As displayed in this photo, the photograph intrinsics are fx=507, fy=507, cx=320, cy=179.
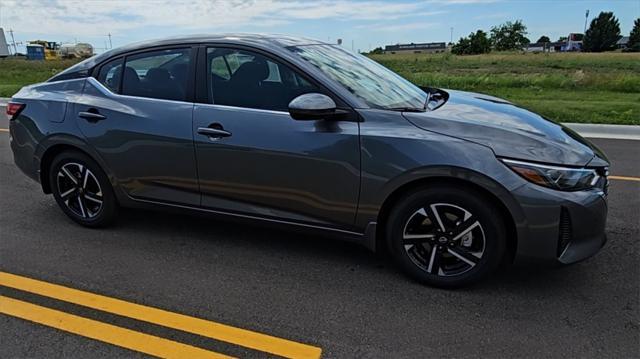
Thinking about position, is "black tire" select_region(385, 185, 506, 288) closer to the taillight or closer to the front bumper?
the front bumper

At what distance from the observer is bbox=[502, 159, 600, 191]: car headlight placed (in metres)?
2.87

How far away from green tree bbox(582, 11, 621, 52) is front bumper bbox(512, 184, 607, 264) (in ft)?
328

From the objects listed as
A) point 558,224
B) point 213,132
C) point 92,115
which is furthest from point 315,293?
point 92,115

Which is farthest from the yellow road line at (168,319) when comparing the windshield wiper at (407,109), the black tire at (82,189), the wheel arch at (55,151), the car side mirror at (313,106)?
the windshield wiper at (407,109)

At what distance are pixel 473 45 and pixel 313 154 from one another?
76.0 m

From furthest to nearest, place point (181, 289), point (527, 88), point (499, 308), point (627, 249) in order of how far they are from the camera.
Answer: point (527, 88)
point (627, 249)
point (181, 289)
point (499, 308)

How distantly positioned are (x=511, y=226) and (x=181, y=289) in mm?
2077

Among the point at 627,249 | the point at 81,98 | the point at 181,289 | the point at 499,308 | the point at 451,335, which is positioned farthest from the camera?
the point at 81,98

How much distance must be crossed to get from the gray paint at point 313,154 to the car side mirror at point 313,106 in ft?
0.31

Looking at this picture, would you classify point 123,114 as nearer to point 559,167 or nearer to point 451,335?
point 451,335

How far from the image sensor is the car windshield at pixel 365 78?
3391 mm

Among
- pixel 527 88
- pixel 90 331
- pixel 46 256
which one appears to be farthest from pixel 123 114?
pixel 527 88

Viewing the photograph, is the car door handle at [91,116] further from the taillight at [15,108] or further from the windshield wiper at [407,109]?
the windshield wiper at [407,109]

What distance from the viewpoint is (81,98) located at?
4078 mm
